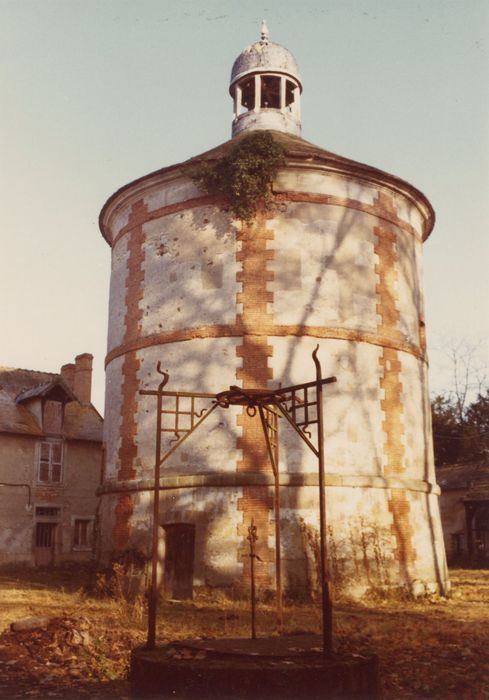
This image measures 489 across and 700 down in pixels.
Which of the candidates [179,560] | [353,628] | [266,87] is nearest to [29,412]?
[179,560]

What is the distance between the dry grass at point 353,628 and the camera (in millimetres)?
7594

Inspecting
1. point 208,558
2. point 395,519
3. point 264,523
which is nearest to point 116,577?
point 208,558

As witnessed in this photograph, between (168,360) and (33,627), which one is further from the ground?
(168,360)

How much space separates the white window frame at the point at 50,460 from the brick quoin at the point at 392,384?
54.2 ft

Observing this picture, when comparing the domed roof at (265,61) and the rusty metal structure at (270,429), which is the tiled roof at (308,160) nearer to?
the domed roof at (265,61)

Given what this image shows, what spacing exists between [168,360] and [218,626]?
6415 mm

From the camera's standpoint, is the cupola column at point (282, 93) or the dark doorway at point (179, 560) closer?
the dark doorway at point (179, 560)

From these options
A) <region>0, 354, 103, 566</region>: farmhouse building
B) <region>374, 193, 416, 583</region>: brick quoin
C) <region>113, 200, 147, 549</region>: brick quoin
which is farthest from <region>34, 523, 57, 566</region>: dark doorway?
<region>374, 193, 416, 583</region>: brick quoin

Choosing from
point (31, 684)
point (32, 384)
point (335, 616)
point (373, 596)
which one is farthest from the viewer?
point (32, 384)

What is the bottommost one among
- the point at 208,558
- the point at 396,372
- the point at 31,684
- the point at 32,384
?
the point at 31,684

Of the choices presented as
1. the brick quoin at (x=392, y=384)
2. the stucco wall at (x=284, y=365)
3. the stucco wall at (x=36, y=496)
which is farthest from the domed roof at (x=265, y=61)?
the stucco wall at (x=36, y=496)

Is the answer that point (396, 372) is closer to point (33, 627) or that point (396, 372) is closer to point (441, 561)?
point (441, 561)

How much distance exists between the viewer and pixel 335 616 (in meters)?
11.7

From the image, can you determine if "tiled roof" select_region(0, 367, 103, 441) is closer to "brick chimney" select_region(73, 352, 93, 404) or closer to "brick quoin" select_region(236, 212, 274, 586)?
"brick chimney" select_region(73, 352, 93, 404)
